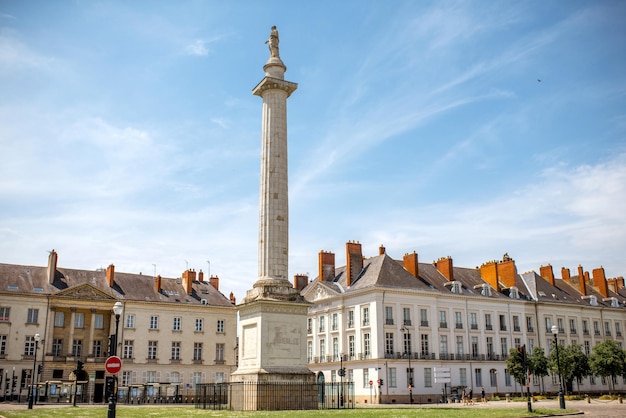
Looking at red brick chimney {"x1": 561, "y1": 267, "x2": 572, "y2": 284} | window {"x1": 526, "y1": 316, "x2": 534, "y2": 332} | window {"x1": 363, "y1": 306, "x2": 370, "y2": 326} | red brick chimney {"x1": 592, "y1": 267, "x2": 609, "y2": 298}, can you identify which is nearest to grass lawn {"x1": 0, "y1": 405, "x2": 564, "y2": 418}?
window {"x1": 363, "y1": 306, "x2": 370, "y2": 326}

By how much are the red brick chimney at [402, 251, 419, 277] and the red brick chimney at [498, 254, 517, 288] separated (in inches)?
479

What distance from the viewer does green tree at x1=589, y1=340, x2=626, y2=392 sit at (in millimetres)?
46219

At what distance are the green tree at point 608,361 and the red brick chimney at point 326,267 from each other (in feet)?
74.1

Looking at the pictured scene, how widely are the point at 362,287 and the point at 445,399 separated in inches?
428

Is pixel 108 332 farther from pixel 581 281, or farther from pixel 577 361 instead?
pixel 581 281

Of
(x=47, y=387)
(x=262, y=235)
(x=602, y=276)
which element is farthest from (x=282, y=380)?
(x=602, y=276)

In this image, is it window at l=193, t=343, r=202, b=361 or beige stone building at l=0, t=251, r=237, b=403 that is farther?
window at l=193, t=343, r=202, b=361

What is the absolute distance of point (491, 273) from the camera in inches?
2363

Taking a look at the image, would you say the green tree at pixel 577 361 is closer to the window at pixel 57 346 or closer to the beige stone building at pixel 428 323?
the beige stone building at pixel 428 323

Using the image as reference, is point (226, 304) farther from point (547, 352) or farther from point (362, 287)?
point (547, 352)

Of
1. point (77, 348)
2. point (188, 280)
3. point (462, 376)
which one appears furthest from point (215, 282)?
point (462, 376)

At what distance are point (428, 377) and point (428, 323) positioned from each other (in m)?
4.42

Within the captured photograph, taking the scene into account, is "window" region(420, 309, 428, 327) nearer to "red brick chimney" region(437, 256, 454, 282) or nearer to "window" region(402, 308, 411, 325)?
"window" region(402, 308, 411, 325)

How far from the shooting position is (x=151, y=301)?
55.3 metres
